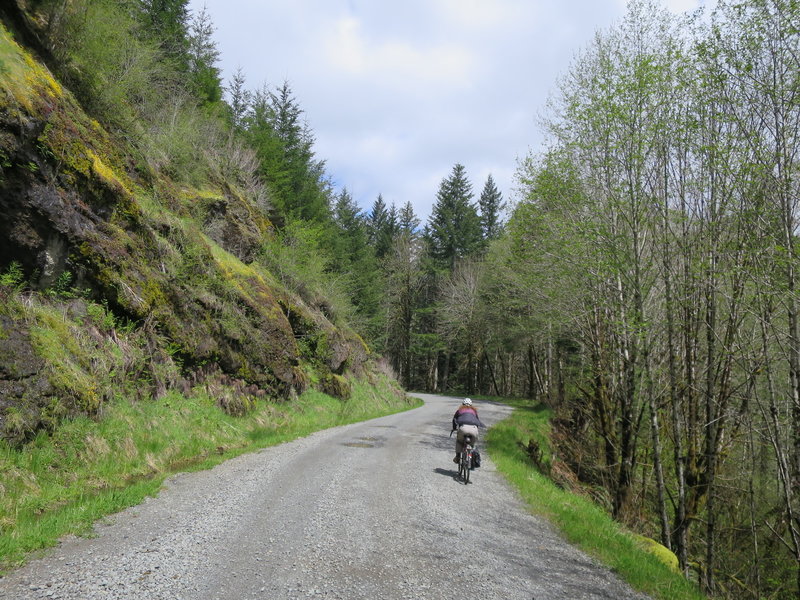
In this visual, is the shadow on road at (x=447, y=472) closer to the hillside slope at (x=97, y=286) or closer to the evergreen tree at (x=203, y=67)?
the hillside slope at (x=97, y=286)

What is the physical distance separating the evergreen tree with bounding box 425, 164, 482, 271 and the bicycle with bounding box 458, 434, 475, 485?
1405 inches

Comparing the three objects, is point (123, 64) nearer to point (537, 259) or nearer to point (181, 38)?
point (537, 259)

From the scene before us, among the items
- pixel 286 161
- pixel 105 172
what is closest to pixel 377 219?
pixel 286 161

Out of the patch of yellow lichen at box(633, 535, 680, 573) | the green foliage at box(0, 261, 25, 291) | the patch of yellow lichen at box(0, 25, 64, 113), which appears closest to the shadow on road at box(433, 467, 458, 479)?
the patch of yellow lichen at box(633, 535, 680, 573)

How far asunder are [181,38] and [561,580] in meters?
30.2

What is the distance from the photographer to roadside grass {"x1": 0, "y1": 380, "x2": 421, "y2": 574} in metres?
4.63

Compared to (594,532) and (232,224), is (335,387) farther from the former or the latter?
(594,532)

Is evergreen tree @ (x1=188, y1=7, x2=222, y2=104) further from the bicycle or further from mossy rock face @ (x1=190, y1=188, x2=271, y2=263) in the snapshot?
the bicycle

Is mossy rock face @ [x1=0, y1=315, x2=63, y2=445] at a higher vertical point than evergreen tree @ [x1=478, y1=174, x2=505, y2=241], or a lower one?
lower

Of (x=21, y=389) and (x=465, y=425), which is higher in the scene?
(x=21, y=389)

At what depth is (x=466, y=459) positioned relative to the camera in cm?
869

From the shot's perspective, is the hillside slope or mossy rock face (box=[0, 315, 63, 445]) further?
the hillside slope

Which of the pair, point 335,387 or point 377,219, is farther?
point 377,219

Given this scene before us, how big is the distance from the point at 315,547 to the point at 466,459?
4.59 m
